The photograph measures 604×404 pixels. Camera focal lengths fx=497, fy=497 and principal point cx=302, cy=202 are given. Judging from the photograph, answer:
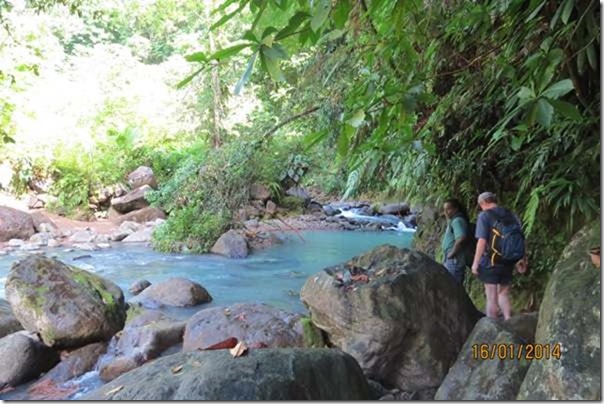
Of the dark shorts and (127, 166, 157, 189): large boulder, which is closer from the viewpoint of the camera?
the dark shorts

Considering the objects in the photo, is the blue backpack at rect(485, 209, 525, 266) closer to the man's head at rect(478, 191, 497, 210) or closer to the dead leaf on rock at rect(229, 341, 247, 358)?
the man's head at rect(478, 191, 497, 210)

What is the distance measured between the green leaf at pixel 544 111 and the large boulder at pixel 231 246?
8962 millimetres

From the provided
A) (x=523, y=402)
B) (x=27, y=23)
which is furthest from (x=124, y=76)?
(x=523, y=402)

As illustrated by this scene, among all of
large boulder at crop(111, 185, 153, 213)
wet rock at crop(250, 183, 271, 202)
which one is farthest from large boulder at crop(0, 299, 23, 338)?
large boulder at crop(111, 185, 153, 213)

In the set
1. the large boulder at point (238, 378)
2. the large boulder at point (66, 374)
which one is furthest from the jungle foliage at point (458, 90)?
the large boulder at point (66, 374)

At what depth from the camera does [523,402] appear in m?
2.12

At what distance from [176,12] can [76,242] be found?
604 cm

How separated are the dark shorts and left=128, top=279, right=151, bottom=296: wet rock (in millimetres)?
5350

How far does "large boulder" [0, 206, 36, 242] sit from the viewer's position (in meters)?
11.1

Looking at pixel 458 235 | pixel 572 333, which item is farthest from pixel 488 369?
pixel 458 235

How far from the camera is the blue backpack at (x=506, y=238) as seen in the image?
3455mm

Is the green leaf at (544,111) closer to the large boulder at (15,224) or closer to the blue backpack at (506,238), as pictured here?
the blue backpack at (506,238)

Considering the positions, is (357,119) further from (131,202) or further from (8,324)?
(131,202)

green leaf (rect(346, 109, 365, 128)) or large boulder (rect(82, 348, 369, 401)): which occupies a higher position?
green leaf (rect(346, 109, 365, 128))
